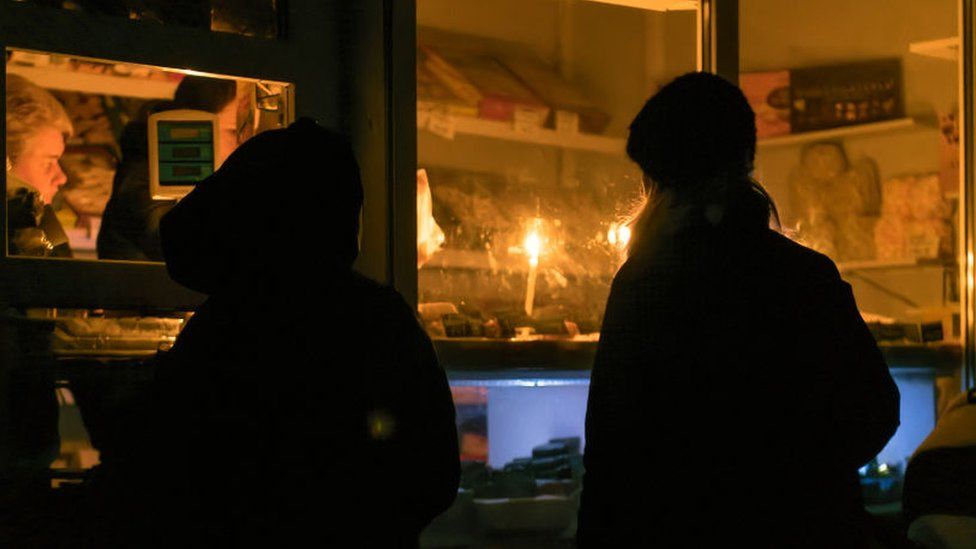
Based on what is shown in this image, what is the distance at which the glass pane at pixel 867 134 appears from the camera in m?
5.04

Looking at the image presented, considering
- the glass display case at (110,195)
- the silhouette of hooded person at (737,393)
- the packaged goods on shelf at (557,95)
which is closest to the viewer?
the silhouette of hooded person at (737,393)

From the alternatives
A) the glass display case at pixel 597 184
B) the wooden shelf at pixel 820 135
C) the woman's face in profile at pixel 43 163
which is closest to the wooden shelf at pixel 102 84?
the woman's face in profile at pixel 43 163

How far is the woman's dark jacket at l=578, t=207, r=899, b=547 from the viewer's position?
2.21 metres

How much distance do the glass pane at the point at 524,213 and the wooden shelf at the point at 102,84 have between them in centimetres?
96

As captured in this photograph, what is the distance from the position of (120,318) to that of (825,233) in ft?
11.1

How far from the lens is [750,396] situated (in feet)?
7.27

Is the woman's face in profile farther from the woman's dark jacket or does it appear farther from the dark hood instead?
the woman's dark jacket

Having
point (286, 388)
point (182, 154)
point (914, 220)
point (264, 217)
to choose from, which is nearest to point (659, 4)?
point (914, 220)

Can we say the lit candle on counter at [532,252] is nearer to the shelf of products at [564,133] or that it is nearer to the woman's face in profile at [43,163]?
the shelf of products at [564,133]

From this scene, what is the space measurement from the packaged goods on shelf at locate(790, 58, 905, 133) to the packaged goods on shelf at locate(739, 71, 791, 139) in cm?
4

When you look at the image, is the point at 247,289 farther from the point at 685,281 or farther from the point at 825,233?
the point at 825,233

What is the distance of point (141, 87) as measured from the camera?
3.96 meters

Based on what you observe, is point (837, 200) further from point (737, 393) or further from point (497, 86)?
point (737, 393)

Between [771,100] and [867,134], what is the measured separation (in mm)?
483
